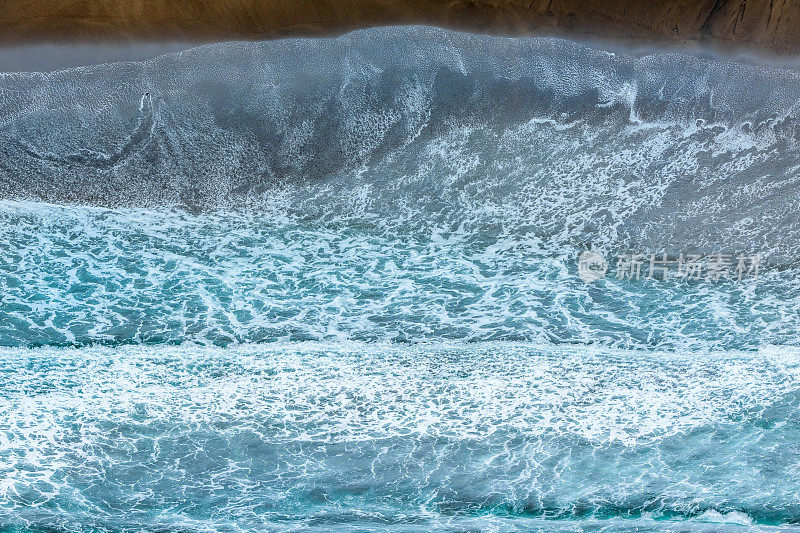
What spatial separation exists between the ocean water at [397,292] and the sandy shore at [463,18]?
0.12 meters

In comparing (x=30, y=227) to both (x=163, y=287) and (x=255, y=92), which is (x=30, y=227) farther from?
(x=255, y=92)

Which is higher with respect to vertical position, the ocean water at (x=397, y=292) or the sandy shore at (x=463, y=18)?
the sandy shore at (x=463, y=18)

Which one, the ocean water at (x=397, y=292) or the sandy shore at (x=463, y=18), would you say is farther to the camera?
the sandy shore at (x=463, y=18)

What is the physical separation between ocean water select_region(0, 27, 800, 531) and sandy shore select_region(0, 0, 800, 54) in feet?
0.41

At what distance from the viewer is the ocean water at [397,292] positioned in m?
3.64

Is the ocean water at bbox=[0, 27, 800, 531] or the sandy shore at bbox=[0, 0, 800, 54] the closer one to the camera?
the ocean water at bbox=[0, 27, 800, 531]

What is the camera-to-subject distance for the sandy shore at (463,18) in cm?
497

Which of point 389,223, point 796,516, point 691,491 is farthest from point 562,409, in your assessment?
point 389,223

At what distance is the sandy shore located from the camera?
497 cm

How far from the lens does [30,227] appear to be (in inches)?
184

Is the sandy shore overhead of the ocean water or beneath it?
overhead

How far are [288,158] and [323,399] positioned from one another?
1.89m

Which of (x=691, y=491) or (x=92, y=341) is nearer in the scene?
(x=691, y=491)

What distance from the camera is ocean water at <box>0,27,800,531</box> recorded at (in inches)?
143
